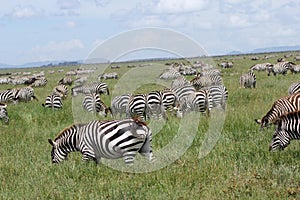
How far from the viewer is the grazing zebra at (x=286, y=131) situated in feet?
28.1

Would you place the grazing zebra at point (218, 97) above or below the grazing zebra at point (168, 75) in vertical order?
below

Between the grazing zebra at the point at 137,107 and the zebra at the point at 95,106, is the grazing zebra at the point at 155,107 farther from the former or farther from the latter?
the zebra at the point at 95,106

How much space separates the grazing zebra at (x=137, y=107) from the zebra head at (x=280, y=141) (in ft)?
23.8

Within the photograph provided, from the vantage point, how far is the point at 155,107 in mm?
15664

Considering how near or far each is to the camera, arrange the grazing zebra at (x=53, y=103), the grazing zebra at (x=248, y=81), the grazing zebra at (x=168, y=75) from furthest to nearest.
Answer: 1. the grazing zebra at (x=168, y=75)
2. the grazing zebra at (x=248, y=81)
3. the grazing zebra at (x=53, y=103)

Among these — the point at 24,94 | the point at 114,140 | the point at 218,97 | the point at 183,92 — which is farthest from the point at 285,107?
the point at 24,94

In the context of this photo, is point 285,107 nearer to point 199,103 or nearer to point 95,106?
point 199,103

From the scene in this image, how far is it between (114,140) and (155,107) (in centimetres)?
771

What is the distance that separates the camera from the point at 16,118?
1842 cm

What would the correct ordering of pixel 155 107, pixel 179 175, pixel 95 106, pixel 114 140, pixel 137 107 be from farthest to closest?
pixel 95 106
pixel 155 107
pixel 137 107
pixel 114 140
pixel 179 175

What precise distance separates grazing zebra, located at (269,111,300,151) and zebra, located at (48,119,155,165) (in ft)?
8.98

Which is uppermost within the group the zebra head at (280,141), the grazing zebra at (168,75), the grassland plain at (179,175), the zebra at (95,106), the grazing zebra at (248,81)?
the grazing zebra at (168,75)

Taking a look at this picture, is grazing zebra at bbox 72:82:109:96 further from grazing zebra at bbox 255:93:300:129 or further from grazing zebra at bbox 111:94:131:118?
grazing zebra at bbox 255:93:300:129

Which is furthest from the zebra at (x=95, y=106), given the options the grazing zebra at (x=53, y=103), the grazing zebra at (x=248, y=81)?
the grazing zebra at (x=248, y=81)
